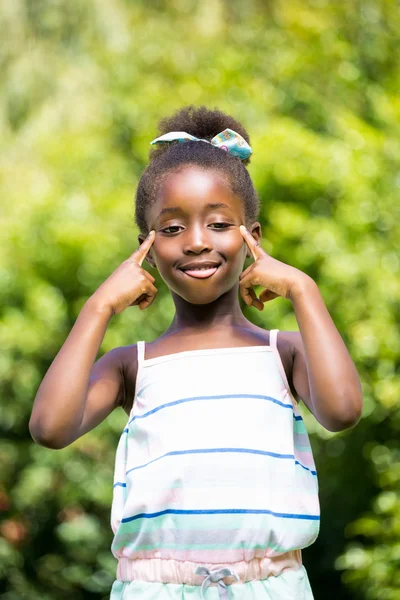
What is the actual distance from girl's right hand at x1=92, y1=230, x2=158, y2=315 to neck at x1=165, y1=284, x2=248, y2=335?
0.10m

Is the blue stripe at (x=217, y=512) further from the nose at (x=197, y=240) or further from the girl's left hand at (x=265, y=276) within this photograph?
the nose at (x=197, y=240)

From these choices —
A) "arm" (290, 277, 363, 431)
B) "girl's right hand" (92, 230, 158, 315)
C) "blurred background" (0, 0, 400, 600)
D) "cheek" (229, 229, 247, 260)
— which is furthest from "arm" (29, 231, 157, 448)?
"blurred background" (0, 0, 400, 600)

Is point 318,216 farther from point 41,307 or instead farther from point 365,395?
point 41,307

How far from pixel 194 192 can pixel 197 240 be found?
136 millimetres

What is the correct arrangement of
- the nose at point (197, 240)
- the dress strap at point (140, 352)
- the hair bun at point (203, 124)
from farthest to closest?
the hair bun at point (203, 124) → the dress strap at point (140, 352) → the nose at point (197, 240)

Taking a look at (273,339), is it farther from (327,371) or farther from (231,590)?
(231,590)

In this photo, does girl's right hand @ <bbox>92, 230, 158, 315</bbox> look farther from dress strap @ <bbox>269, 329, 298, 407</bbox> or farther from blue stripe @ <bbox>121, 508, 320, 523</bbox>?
blue stripe @ <bbox>121, 508, 320, 523</bbox>

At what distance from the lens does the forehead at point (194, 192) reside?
2.44 meters

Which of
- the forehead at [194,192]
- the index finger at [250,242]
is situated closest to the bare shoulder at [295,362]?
the index finger at [250,242]

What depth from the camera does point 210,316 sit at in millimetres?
2525

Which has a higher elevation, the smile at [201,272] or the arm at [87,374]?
the smile at [201,272]

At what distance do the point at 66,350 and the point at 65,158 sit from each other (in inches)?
196

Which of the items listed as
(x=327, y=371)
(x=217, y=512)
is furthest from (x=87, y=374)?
(x=327, y=371)

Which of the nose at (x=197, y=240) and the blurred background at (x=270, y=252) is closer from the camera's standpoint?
the nose at (x=197, y=240)
